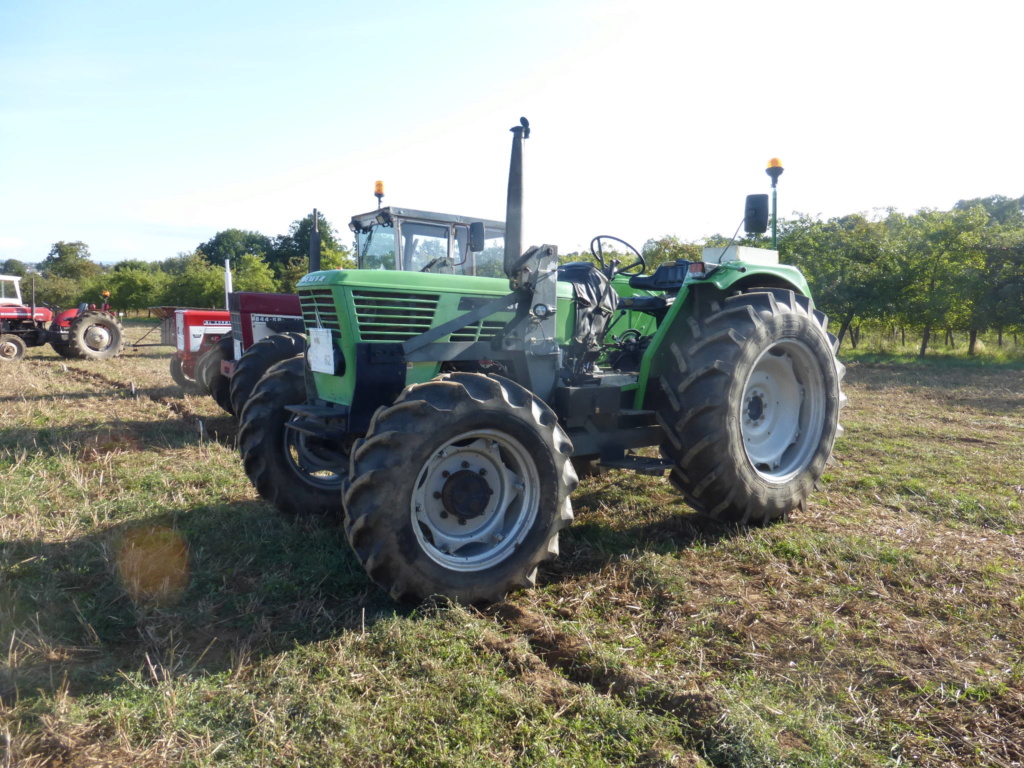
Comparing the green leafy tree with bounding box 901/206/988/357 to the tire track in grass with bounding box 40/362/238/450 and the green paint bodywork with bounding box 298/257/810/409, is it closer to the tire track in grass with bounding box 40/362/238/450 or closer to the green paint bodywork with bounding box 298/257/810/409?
the green paint bodywork with bounding box 298/257/810/409

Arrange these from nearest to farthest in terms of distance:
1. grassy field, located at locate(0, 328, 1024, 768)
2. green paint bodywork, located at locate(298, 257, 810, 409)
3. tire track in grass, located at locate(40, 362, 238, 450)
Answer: grassy field, located at locate(0, 328, 1024, 768) < green paint bodywork, located at locate(298, 257, 810, 409) < tire track in grass, located at locate(40, 362, 238, 450)

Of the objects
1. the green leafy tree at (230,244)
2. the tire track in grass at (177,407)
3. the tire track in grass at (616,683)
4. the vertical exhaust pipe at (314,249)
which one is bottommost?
the tire track in grass at (177,407)

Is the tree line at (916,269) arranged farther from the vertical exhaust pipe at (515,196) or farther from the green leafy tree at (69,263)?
the green leafy tree at (69,263)

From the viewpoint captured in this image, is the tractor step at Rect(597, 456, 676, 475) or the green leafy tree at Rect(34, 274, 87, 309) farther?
the green leafy tree at Rect(34, 274, 87, 309)

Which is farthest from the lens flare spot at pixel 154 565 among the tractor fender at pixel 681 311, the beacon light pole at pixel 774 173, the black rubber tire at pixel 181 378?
the black rubber tire at pixel 181 378

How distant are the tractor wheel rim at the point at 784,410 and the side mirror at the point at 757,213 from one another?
769 millimetres

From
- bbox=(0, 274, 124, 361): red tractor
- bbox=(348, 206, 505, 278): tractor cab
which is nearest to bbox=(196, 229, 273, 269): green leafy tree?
bbox=(0, 274, 124, 361): red tractor

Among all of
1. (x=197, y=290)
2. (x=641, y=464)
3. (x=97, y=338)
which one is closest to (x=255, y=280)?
(x=197, y=290)

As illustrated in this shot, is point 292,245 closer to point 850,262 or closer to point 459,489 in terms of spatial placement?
point 850,262

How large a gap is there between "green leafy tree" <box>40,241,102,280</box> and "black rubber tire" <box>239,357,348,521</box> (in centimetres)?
5273

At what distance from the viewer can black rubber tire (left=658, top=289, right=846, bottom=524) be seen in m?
4.15

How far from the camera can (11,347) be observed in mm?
15219

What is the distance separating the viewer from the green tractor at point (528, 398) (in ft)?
10.6

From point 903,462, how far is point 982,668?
373 cm
